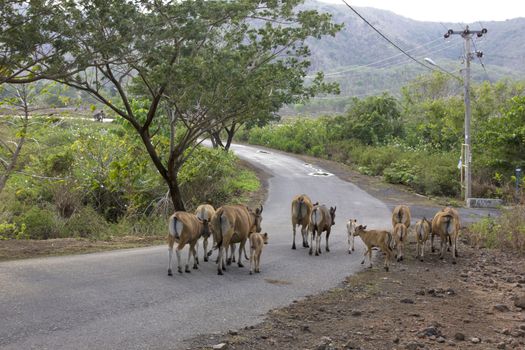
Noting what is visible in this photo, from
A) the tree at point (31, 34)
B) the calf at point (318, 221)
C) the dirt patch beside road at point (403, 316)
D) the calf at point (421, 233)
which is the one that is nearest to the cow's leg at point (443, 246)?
the calf at point (421, 233)

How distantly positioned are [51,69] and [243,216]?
513 centimetres

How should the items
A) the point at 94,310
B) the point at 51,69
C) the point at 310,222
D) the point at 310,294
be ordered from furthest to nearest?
1. the point at 310,222
2. the point at 51,69
3. the point at 310,294
4. the point at 94,310

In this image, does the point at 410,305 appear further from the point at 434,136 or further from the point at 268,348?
the point at 434,136

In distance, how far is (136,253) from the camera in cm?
1471

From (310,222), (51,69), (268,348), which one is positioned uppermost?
(51,69)

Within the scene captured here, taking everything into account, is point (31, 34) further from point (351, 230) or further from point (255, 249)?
point (351, 230)

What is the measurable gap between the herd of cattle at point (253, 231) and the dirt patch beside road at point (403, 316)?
87 centimetres

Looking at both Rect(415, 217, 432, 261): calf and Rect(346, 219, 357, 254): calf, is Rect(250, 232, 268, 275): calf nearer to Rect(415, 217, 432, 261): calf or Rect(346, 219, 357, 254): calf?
Rect(346, 219, 357, 254): calf

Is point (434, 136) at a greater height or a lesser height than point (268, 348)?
→ greater

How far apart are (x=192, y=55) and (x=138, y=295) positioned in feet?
27.8

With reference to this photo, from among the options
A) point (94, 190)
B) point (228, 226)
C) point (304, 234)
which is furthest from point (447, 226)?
point (94, 190)

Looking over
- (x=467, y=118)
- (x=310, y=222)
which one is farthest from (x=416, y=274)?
(x=467, y=118)

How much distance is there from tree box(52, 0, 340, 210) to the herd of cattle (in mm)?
3919

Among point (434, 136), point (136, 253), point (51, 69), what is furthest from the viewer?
point (434, 136)
